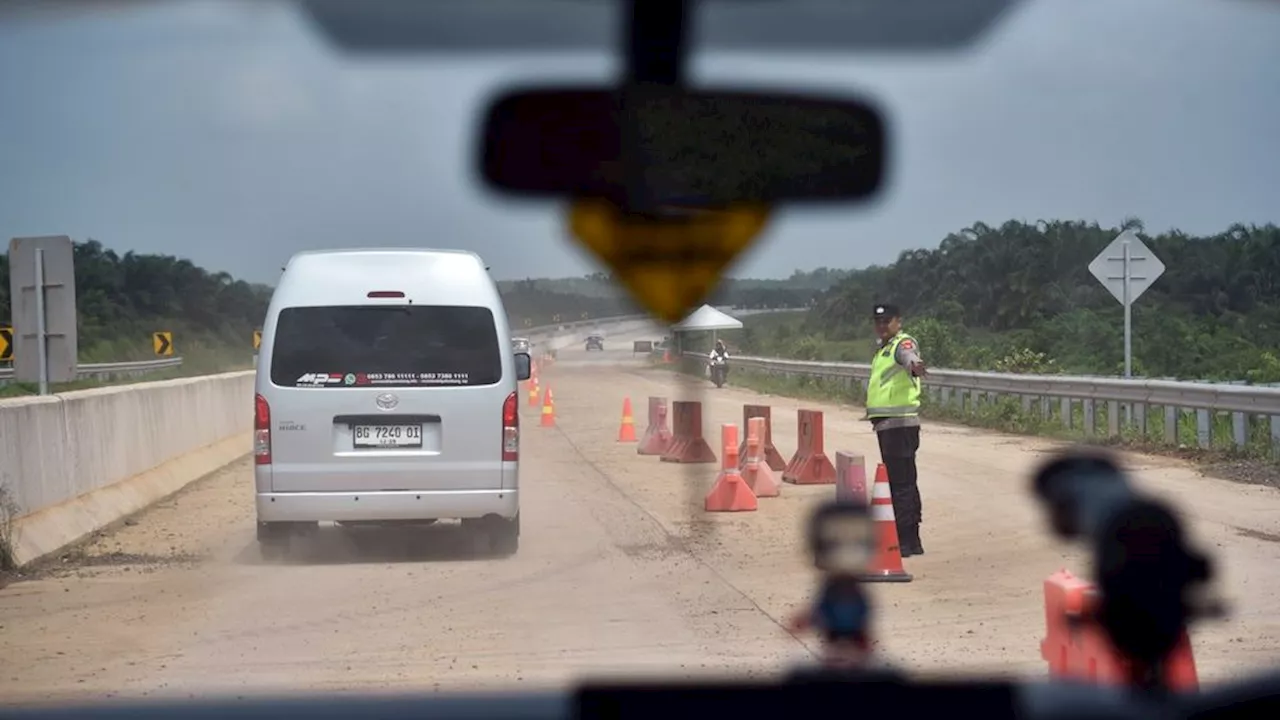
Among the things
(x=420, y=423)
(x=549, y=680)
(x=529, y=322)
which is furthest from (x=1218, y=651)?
(x=420, y=423)

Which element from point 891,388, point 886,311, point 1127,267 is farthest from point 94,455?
point 1127,267

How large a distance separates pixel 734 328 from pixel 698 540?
254 inches

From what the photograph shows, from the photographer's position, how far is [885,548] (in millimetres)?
9594

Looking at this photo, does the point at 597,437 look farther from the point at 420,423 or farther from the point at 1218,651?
the point at 1218,651

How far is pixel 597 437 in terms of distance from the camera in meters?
23.8

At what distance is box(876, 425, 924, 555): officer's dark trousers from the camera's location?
10.6m

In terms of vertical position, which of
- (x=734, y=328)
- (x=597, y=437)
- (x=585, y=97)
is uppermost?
(x=585, y=97)

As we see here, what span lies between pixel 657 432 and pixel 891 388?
31.0 feet

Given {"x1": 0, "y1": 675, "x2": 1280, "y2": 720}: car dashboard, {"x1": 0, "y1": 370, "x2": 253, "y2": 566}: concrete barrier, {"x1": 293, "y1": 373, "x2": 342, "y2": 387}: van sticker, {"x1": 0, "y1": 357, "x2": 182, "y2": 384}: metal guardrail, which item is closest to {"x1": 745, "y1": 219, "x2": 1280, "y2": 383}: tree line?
{"x1": 0, "y1": 675, "x2": 1280, "y2": 720}: car dashboard

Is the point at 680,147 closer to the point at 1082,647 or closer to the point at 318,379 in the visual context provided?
the point at 1082,647

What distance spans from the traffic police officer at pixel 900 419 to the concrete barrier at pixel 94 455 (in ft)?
19.6

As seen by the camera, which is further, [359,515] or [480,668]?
[359,515]

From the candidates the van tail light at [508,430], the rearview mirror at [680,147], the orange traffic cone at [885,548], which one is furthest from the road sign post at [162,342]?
the rearview mirror at [680,147]

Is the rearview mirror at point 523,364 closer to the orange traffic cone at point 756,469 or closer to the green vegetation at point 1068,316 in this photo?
the green vegetation at point 1068,316
